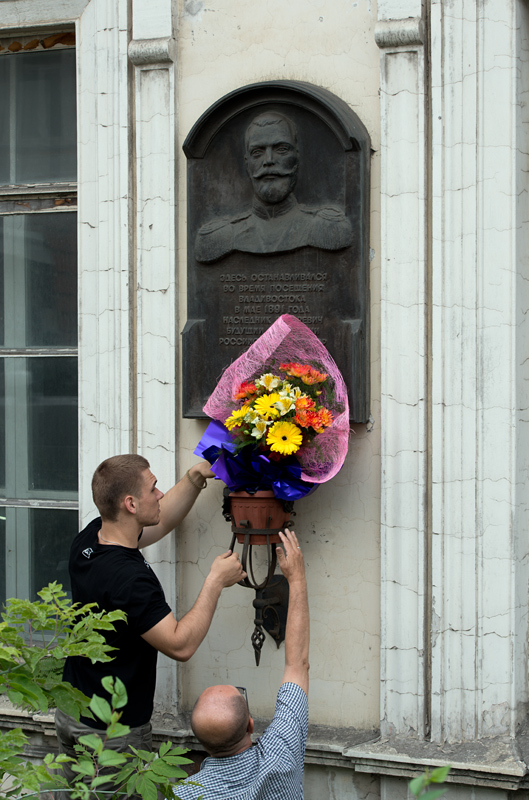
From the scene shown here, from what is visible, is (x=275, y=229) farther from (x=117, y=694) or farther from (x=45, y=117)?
(x=117, y=694)

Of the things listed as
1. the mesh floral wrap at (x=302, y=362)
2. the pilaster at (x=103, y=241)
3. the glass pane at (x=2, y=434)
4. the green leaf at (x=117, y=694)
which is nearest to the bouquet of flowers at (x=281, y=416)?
the mesh floral wrap at (x=302, y=362)

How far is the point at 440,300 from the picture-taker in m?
3.09

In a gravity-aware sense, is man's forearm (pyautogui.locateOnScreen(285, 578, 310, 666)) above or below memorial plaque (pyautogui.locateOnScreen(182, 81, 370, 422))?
below

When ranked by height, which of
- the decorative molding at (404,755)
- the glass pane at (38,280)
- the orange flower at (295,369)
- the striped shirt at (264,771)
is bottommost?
the decorative molding at (404,755)

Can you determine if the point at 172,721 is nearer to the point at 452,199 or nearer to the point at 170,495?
the point at 170,495

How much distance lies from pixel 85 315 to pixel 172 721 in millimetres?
1674

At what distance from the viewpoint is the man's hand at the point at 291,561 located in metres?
2.84

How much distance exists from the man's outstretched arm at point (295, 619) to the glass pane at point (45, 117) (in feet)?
6.55

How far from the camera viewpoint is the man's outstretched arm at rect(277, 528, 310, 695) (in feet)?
8.37

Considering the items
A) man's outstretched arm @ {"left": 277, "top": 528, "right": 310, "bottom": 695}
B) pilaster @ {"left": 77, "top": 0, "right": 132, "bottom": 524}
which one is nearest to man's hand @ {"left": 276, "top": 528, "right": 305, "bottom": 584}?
man's outstretched arm @ {"left": 277, "top": 528, "right": 310, "bottom": 695}

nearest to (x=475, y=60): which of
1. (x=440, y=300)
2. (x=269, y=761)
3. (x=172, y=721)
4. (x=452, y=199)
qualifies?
(x=452, y=199)

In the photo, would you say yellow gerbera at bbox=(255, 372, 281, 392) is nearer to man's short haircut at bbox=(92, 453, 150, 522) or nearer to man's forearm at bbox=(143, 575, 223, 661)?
man's short haircut at bbox=(92, 453, 150, 522)

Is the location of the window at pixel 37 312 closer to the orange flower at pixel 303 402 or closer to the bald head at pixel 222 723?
the orange flower at pixel 303 402

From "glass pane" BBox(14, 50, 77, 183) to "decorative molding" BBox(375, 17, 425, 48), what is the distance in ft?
4.85
